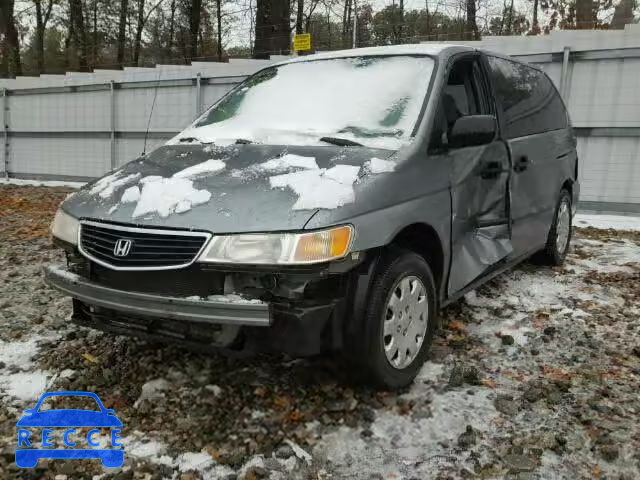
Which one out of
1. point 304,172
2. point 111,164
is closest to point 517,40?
point 304,172

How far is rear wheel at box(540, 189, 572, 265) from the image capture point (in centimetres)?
506

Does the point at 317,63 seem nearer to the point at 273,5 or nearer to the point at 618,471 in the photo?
the point at 618,471

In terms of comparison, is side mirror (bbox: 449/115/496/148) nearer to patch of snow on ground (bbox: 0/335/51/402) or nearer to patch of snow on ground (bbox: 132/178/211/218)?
patch of snow on ground (bbox: 132/178/211/218)

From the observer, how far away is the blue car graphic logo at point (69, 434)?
2338mm

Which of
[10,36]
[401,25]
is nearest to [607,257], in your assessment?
[401,25]

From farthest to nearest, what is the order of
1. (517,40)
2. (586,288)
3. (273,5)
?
(273,5) < (517,40) < (586,288)

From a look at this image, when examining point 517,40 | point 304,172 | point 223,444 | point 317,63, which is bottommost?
point 223,444

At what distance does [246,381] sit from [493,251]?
1776 millimetres

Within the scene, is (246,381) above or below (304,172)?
below

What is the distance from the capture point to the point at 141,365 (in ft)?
10.3

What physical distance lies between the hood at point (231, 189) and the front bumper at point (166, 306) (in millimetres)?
314

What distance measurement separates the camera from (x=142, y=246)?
2.51 metres

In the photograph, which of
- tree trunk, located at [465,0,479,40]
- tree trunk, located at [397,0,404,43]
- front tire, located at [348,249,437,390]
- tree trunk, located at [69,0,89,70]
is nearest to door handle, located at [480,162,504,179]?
front tire, located at [348,249,437,390]

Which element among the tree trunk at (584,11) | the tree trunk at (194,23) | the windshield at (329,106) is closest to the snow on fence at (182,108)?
the windshield at (329,106)
